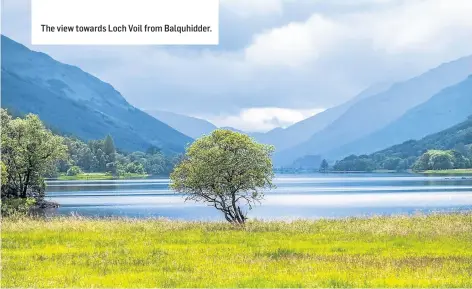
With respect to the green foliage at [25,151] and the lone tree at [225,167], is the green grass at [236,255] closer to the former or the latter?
the lone tree at [225,167]

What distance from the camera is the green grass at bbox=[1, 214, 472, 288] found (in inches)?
944

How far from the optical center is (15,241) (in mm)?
37250

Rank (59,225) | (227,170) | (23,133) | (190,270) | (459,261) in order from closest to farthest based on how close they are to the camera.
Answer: (190,270)
(459,261)
(59,225)
(227,170)
(23,133)

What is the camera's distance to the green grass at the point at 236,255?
24.0m

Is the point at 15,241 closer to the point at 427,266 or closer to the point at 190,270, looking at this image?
the point at 190,270

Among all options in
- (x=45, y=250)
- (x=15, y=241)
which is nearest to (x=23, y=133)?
(x=15, y=241)

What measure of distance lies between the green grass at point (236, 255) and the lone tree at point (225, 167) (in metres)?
3.15

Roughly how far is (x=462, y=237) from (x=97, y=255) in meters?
21.3

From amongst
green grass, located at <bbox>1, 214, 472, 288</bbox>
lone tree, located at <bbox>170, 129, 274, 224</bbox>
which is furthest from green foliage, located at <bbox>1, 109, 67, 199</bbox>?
lone tree, located at <bbox>170, 129, 274, 224</bbox>

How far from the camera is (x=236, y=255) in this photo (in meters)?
30.9

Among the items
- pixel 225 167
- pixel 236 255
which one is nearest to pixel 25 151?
pixel 225 167

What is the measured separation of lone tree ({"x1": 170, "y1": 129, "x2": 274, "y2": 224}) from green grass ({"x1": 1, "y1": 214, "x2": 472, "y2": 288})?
124 inches

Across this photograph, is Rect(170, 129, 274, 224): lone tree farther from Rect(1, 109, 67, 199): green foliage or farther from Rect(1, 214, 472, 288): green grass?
Rect(1, 109, 67, 199): green foliage

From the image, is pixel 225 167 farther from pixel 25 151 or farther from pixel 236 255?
pixel 25 151
